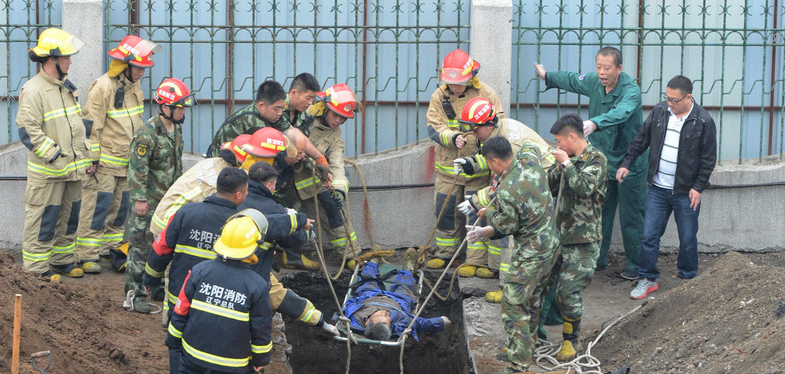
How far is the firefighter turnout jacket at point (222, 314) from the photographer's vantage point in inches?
209

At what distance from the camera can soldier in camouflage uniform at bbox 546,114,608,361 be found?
22.7 feet

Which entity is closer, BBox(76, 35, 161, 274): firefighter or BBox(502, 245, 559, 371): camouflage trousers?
BBox(502, 245, 559, 371): camouflage trousers

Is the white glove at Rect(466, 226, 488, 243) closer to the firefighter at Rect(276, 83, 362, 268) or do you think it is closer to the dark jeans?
the firefighter at Rect(276, 83, 362, 268)

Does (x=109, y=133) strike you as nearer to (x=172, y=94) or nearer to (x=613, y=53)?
(x=172, y=94)

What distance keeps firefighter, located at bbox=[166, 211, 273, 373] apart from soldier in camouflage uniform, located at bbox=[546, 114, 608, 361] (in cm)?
258

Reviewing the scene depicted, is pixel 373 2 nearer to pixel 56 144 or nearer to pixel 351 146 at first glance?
pixel 351 146

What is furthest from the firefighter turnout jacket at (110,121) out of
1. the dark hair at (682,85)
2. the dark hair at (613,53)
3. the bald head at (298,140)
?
the dark hair at (682,85)

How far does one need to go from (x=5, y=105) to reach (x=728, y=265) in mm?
7647

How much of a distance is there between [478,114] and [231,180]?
2903mm

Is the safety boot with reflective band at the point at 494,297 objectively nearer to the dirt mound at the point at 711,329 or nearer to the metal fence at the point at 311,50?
the dirt mound at the point at 711,329

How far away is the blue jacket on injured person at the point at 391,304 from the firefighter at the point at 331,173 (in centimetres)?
79

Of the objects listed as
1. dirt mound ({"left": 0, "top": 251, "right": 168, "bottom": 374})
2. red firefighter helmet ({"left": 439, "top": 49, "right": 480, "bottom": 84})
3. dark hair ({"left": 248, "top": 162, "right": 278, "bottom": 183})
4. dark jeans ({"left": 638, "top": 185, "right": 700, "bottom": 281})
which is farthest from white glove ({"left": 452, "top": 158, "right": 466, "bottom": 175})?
dirt mound ({"left": 0, "top": 251, "right": 168, "bottom": 374})

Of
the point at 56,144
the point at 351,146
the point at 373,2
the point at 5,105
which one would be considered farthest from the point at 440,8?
the point at 5,105

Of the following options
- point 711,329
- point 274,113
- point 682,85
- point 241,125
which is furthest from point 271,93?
point 711,329
